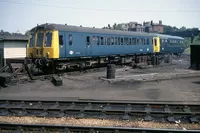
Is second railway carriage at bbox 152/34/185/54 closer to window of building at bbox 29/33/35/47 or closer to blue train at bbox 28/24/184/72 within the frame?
blue train at bbox 28/24/184/72

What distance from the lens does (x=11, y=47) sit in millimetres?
25609

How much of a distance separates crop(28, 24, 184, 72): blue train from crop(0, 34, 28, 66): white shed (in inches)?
282

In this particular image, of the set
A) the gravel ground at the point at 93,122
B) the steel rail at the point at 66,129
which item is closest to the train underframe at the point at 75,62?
the gravel ground at the point at 93,122

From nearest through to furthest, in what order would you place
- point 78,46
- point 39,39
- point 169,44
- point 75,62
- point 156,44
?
point 39,39
point 78,46
point 75,62
point 156,44
point 169,44

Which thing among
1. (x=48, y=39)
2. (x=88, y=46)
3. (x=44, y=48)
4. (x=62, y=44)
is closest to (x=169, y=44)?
(x=88, y=46)

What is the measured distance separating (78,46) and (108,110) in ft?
37.0

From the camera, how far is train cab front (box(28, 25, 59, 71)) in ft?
57.4

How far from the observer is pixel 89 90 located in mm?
13469

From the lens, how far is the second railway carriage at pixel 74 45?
1769 centimetres

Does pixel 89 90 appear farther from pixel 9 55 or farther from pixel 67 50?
pixel 9 55

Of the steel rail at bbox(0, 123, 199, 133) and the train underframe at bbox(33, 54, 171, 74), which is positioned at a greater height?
the train underframe at bbox(33, 54, 171, 74)

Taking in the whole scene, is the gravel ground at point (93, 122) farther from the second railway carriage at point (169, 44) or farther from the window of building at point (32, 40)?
the second railway carriage at point (169, 44)

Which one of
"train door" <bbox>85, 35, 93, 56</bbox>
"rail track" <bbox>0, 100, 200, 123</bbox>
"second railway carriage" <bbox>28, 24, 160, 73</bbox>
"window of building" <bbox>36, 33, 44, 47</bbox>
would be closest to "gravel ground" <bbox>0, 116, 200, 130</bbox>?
"rail track" <bbox>0, 100, 200, 123</bbox>

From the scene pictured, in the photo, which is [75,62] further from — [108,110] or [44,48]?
[108,110]
